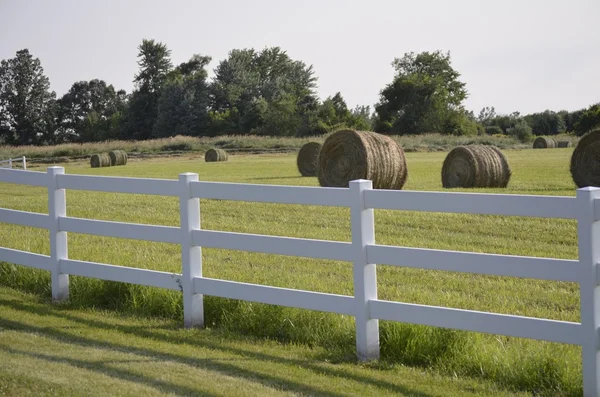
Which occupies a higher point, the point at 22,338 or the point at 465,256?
the point at 465,256

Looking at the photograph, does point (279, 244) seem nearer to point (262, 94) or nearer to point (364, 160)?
point (364, 160)

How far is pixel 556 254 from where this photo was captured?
1080 centimetres

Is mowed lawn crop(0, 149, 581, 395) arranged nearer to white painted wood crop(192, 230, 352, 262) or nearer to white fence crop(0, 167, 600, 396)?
white fence crop(0, 167, 600, 396)

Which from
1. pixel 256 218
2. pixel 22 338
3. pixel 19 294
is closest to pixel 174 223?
→ pixel 256 218

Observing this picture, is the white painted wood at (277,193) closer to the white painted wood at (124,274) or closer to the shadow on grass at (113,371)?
the white painted wood at (124,274)

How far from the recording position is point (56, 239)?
25.9 ft

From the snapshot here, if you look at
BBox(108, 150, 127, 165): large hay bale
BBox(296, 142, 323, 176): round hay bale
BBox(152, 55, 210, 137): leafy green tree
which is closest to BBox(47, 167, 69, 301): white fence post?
BBox(296, 142, 323, 176): round hay bale

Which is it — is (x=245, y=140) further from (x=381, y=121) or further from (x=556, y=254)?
(x=556, y=254)

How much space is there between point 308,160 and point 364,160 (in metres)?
9.72

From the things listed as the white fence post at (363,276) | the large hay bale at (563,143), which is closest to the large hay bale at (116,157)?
the large hay bale at (563,143)

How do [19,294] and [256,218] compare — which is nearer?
[19,294]

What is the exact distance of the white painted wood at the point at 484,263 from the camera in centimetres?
478

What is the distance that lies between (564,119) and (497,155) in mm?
62433

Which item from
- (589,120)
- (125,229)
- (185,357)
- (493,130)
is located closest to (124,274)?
(125,229)
